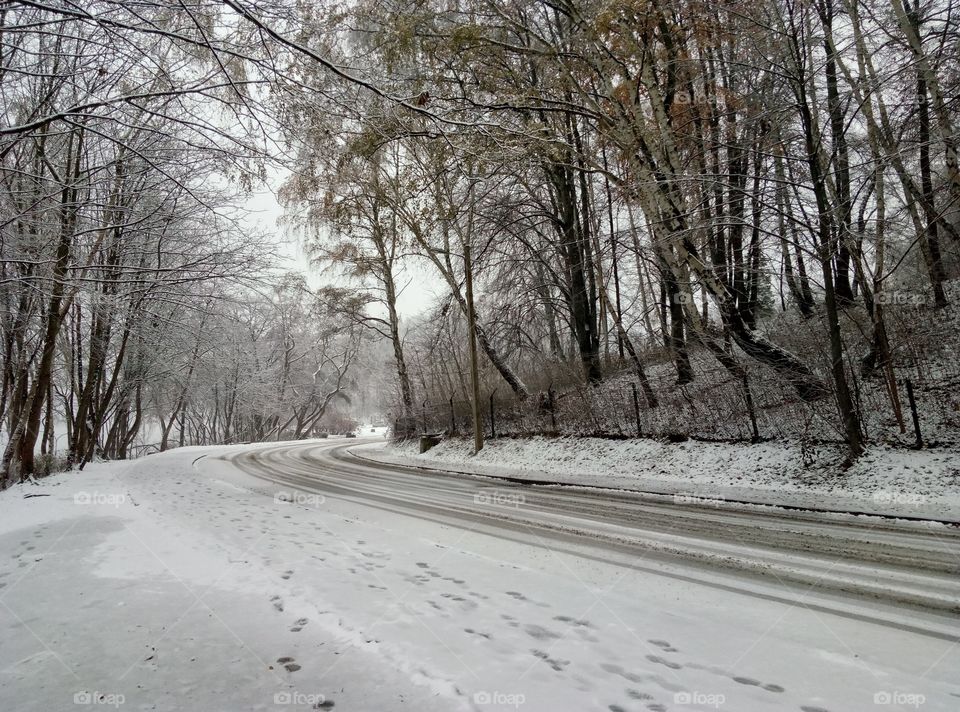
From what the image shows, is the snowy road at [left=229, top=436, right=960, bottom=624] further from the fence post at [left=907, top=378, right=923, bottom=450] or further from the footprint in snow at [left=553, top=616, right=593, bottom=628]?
the fence post at [left=907, top=378, right=923, bottom=450]

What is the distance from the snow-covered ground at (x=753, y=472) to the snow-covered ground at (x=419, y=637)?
4008 millimetres

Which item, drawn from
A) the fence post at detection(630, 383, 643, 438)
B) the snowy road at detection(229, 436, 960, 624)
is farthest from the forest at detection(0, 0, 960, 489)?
the snowy road at detection(229, 436, 960, 624)

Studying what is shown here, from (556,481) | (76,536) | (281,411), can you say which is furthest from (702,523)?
(281,411)

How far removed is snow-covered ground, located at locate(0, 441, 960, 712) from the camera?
2.44 metres

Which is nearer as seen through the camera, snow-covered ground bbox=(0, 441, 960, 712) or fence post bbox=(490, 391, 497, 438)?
snow-covered ground bbox=(0, 441, 960, 712)

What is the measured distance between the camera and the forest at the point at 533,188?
4465 mm

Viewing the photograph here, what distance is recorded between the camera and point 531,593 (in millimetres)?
3854

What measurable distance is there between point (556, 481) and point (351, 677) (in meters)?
8.10

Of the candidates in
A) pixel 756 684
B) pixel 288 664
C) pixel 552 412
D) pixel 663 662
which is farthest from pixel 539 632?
pixel 552 412

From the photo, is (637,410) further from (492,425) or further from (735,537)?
(735,537)

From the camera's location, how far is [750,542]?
5156 mm

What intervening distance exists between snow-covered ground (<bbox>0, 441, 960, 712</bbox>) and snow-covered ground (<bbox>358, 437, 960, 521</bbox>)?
4.01m

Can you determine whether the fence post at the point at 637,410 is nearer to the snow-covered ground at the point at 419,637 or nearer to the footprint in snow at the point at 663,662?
the snow-covered ground at the point at 419,637

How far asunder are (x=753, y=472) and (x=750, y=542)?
153 inches
